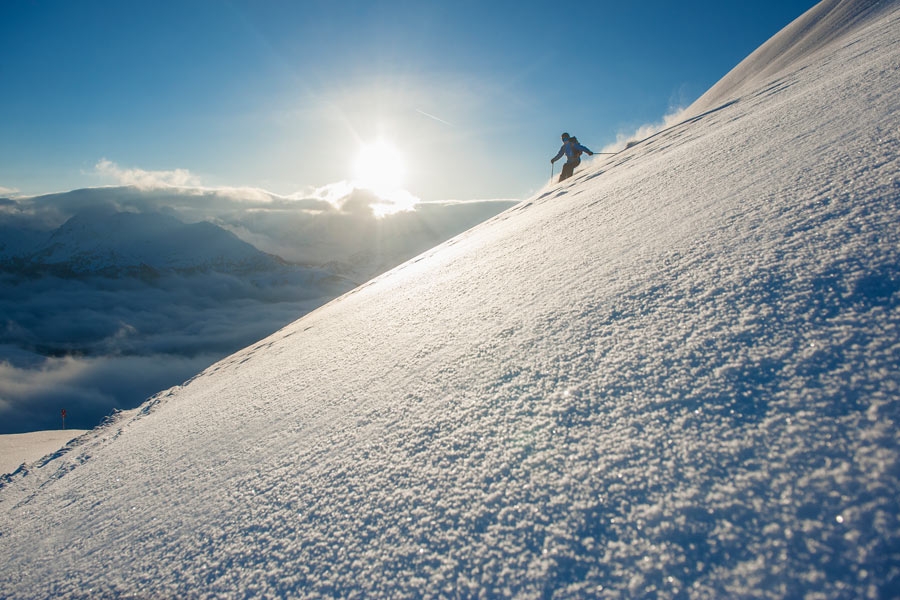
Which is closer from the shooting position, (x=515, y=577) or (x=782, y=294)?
(x=515, y=577)

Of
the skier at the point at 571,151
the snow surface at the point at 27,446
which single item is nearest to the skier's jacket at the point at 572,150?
the skier at the point at 571,151

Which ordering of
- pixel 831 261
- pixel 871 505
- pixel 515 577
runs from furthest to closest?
pixel 831 261
pixel 515 577
pixel 871 505

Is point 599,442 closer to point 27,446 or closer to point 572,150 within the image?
point 572,150

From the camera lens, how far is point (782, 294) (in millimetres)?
1464

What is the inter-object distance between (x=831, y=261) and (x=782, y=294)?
0.24 meters

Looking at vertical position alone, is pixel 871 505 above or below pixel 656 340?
below

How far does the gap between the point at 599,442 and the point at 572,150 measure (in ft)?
28.7

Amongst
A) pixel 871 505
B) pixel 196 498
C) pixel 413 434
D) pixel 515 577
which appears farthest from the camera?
pixel 196 498

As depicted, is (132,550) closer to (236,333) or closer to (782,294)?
(782,294)

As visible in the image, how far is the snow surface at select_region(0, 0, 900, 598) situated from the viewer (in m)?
0.92

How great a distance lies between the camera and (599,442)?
4.09 ft

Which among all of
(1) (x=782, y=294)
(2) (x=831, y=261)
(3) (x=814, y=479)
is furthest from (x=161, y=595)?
(2) (x=831, y=261)

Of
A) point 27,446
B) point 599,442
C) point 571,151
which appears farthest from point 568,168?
point 27,446

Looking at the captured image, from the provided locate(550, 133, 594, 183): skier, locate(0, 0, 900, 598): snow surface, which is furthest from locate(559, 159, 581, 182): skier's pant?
locate(0, 0, 900, 598): snow surface
